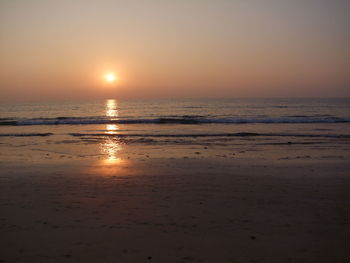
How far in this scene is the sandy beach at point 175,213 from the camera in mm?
4246

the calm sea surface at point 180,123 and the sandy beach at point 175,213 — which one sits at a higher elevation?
the sandy beach at point 175,213

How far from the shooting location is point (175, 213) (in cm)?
557

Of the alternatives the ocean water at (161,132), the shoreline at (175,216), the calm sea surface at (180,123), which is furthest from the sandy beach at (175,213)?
the calm sea surface at (180,123)

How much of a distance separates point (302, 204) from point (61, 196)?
5273 millimetres

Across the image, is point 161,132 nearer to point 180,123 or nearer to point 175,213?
point 180,123

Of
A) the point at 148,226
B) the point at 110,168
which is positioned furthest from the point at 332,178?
the point at 110,168

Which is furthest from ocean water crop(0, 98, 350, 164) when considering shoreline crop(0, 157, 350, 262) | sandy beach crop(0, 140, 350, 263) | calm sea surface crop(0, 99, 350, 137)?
shoreline crop(0, 157, 350, 262)

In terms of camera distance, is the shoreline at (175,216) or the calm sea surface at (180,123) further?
the calm sea surface at (180,123)

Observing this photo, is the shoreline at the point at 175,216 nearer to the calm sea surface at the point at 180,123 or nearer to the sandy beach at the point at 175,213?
the sandy beach at the point at 175,213

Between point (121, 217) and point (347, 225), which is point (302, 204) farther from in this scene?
point (121, 217)

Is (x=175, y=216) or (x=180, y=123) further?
(x=180, y=123)

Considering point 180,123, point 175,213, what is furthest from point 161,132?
point 175,213

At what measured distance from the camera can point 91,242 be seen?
4484 mm

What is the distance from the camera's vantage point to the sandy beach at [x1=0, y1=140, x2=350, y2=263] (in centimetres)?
425
